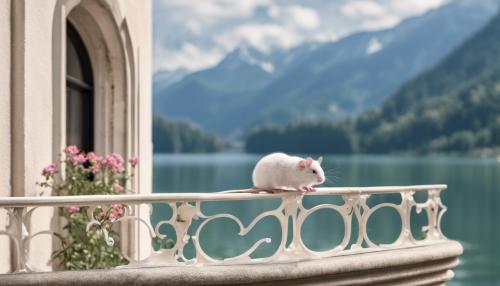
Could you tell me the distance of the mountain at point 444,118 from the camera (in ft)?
452

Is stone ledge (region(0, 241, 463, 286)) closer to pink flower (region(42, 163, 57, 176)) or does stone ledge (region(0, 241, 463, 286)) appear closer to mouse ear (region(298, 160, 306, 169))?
mouse ear (region(298, 160, 306, 169))

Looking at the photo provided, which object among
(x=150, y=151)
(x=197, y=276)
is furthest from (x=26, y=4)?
(x=150, y=151)

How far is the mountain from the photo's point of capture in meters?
138

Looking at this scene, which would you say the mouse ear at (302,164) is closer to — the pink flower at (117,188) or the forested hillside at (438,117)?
the pink flower at (117,188)

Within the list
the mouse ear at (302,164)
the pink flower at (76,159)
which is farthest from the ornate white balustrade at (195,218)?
the pink flower at (76,159)

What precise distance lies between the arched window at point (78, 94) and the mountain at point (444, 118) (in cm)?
13185

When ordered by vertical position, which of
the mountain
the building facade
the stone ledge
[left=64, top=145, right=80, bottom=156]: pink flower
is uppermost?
the mountain

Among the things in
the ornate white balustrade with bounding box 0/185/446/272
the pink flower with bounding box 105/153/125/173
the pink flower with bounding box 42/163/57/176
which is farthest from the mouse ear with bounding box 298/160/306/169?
the pink flower with bounding box 105/153/125/173

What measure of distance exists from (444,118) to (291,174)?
141720 mm

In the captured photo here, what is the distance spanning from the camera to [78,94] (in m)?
9.38

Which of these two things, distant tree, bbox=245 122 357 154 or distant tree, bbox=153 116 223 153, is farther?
distant tree, bbox=153 116 223 153

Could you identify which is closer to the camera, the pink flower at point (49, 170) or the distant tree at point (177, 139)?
the pink flower at point (49, 170)

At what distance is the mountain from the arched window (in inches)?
5191

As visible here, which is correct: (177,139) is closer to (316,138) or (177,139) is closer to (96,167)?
(316,138)
